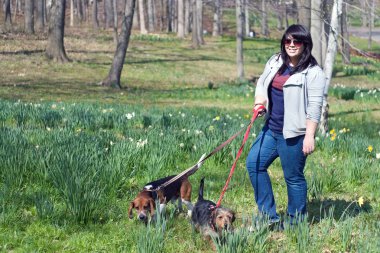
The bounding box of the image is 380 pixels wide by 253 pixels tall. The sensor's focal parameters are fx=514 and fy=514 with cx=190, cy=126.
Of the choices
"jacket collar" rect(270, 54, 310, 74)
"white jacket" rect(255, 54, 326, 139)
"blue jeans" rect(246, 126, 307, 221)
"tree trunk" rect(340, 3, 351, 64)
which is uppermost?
"tree trunk" rect(340, 3, 351, 64)

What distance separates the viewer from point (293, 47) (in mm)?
4094

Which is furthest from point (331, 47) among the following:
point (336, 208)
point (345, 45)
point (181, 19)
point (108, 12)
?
point (108, 12)

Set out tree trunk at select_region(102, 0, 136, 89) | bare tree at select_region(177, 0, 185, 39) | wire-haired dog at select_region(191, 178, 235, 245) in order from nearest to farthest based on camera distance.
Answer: wire-haired dog at select_region(191, 178, 235, 245) → tree trunk at select_region(102, 0, 136, 89) → bare tree at select_region(177, 0, 185, 39)

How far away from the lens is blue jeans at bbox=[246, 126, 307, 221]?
4188 millimetres

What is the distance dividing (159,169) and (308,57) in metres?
1.93

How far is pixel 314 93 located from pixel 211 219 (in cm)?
128

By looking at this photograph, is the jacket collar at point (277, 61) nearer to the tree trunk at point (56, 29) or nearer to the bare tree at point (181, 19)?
the tree trunk at point (56, 29)

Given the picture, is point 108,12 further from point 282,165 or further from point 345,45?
point 282,165

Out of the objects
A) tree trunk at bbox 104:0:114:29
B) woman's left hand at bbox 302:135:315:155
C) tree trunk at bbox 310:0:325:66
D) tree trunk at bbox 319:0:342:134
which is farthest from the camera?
tree trunk at bbox 104:0:114:29

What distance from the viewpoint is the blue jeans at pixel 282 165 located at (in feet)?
13.7

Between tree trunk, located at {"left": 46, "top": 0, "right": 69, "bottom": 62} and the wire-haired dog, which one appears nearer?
the wire-haired dog

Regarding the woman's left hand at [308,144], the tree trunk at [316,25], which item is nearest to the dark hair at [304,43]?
the woman's left hand at [308,144]

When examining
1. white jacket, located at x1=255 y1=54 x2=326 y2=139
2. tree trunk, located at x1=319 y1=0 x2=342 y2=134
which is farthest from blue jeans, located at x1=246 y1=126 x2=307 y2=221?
tree trunk, located at x1=319 y1=0 x2=342 y2=134

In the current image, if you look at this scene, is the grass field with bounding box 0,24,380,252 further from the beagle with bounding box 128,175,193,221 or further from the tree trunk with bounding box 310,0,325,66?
the tree trunk with bounding box 310,0,325,66
